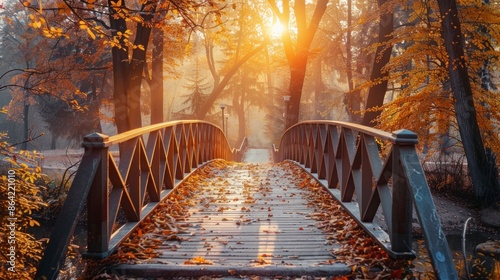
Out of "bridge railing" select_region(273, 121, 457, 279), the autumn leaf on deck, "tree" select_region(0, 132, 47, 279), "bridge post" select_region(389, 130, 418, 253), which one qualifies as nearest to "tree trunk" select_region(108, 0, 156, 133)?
"tree" select_region(0, 132, 47, 279)

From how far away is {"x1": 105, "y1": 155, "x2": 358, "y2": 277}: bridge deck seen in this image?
12.0ft

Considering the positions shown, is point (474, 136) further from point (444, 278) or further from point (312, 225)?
point (444, 278)

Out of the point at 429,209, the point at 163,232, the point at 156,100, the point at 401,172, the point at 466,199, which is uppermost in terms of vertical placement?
the point at 156,100

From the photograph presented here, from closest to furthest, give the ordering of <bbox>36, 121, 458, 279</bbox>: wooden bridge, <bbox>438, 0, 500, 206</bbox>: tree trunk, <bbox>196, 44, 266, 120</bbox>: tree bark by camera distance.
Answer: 1. <bbox>36, 121, 458, 279</bbox>: wooden bridge
2. <bbox>438, 0, 500, 206</bbox>: tree trunk
3. <bbox>196, 44, 266, 120</bbox>: tree bark

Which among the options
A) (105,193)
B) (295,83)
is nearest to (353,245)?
(105,193)

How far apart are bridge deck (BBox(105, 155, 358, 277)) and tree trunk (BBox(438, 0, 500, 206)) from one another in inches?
Result: 189

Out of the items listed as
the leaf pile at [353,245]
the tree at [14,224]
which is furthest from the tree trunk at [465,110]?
the tree at [14,224]

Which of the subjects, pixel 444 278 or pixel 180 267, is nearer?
pixel 444 278

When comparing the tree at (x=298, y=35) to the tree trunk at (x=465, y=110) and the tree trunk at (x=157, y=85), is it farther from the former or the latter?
the tree trunk at (x=465, y=110)

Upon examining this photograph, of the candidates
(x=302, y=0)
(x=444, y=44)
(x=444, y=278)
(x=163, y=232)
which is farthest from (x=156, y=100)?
(x=444, y=278)

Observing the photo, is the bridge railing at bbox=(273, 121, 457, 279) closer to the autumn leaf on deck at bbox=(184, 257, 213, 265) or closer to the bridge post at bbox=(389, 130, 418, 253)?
the bridge post at bbox=(389, 130, 418, 253)

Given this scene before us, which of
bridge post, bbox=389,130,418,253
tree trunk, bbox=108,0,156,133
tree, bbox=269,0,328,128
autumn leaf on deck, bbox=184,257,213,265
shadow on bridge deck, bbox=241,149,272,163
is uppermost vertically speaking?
tree, bbox=269,0,328,128

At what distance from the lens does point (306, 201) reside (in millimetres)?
6820

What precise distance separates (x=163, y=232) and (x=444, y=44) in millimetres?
8271
